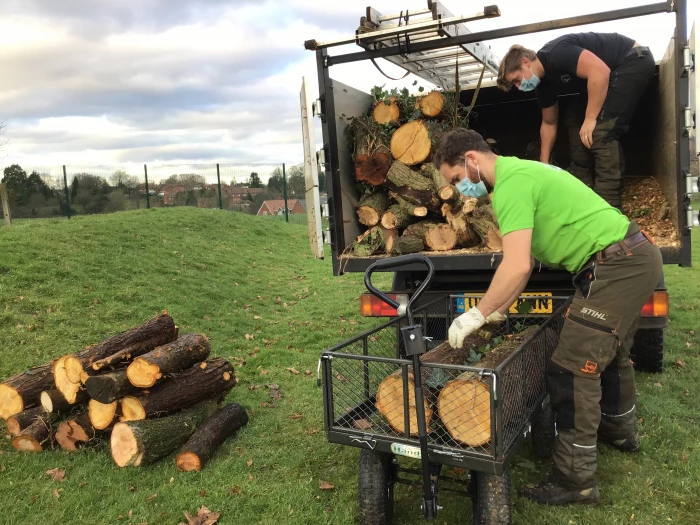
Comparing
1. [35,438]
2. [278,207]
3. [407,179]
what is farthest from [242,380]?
[278,207]

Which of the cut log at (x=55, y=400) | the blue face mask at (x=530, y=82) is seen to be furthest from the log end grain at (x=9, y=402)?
the blue face mask at (x=530, y=82)

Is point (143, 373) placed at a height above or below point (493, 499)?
above

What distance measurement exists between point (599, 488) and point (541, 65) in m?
3.04

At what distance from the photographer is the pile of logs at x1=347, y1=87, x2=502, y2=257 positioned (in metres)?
4.67

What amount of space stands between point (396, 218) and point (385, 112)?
1.08m

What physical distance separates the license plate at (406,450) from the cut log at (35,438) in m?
2.75

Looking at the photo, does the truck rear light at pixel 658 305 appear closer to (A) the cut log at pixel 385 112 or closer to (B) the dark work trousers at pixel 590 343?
(B) the dark work trousers at pixel 590 343

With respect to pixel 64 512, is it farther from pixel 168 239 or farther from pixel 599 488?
pixel 168 239

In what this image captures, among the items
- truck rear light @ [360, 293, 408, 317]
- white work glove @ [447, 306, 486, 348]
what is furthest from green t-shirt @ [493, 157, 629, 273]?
truck rear light @ [360, 293, 408, 317]

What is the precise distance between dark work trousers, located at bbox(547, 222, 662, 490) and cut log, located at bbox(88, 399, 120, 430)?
2.84m

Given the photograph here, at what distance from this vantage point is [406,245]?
469 cm

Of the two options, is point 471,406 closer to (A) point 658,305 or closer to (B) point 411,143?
(A) point 658,305

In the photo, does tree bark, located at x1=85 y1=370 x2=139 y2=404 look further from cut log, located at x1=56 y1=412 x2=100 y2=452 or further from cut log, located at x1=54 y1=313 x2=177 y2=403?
cut log, located at x1=56 y1=412 x2=100 y2=452

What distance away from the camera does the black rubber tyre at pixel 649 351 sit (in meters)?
4.82
